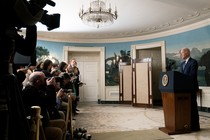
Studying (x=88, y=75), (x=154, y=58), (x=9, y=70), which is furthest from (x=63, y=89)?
(x=154, y=58)

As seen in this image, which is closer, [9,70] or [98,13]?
[9,70]

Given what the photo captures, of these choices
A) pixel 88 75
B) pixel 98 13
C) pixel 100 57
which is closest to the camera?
pixel 98 13

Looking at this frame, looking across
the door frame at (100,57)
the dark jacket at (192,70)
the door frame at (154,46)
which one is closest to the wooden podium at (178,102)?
the dark jacket at (192,70)

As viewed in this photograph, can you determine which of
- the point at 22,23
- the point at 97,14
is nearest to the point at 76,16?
the point at 97,14

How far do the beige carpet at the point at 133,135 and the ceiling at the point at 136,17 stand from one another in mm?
2898

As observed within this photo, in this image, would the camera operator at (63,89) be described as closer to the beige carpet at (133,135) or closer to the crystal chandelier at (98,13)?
the beige carpet at (133,135)

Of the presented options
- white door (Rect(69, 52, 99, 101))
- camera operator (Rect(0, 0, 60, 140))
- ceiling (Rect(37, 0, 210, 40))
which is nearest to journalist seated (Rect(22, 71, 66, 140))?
camera operator (Rect(0, 0, 60, 140))

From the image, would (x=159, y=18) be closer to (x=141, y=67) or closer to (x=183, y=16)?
(x=183, y=16)

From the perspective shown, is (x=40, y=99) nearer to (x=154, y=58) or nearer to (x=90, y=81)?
(x=90, y=81)

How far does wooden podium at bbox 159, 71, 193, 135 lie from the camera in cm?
304

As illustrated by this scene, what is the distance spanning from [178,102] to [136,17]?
310 cm

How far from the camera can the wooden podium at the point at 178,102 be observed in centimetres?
304

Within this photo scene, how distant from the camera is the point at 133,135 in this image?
307 centimetres

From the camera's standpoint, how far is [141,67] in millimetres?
6582
